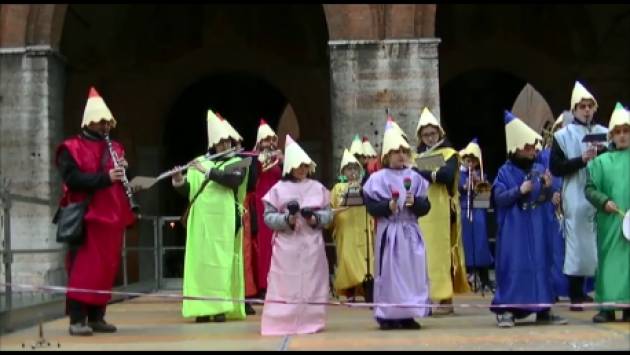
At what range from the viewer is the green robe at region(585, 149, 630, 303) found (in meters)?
7.84

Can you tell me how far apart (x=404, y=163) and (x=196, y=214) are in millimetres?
2227

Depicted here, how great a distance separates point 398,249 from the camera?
25.6ft

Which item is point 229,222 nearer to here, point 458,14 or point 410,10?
point 410,10

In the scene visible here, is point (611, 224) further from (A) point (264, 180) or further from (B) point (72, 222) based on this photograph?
(B) point (72, 222)

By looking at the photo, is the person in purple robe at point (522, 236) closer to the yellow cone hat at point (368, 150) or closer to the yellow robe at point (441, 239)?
the yellow robe at point (441, 239)

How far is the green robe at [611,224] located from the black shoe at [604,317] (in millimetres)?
166

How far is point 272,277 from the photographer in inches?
310

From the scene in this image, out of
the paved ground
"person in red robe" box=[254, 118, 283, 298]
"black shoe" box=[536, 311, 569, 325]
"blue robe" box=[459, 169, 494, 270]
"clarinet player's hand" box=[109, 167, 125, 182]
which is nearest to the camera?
the paved ground

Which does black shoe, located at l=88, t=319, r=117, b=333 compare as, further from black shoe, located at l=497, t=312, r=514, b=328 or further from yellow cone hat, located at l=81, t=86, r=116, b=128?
black shoe, located at l=497, t=312, r=514, b=328

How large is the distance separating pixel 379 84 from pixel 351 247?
3079mm

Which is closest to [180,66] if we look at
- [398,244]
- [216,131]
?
[216,131]

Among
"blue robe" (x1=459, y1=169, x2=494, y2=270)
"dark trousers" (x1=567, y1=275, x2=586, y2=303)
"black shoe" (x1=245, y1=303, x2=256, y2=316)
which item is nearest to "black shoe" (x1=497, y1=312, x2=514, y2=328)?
"dark trousers" (x1=567, y1=275, x2=586, y2=303)

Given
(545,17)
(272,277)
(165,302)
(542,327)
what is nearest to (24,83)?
(165,302)

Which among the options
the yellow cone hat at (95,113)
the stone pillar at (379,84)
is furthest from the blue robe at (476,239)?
the yellow cone hat at (95,113)
